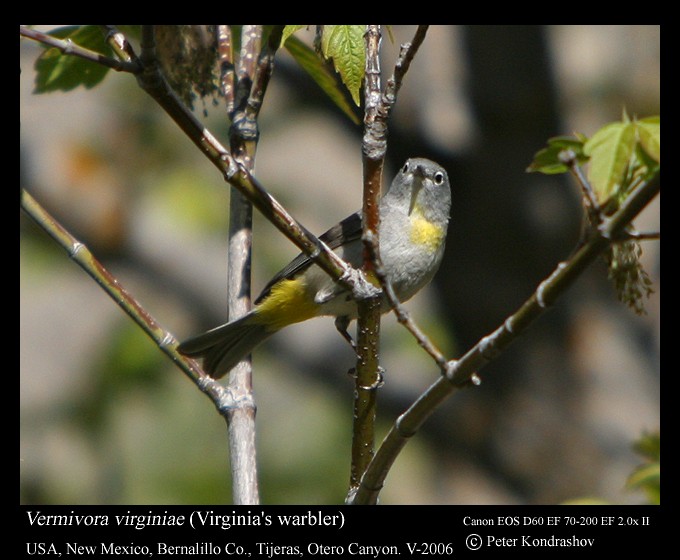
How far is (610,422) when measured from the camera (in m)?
6.16

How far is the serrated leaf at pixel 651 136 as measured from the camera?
1354 millimetres

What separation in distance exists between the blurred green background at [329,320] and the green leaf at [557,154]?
4487 millimetres

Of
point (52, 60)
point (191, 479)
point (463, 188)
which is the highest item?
point (463, 188)

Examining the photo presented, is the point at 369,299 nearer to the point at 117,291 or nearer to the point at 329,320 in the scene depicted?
the point at 117,291

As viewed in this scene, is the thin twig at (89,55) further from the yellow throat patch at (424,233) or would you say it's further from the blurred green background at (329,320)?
the blurred green background at (329,320)

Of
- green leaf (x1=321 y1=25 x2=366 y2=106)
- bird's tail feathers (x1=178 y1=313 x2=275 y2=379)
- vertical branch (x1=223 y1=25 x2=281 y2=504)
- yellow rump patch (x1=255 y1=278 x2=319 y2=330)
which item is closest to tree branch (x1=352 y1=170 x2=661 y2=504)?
vertical branch (x1=223 y1=25 x2=281 y2=504)

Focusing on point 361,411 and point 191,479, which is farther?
point 191,479

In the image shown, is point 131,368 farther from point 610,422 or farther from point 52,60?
point 52,60

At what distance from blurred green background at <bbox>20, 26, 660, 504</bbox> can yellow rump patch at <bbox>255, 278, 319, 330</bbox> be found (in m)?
3.10

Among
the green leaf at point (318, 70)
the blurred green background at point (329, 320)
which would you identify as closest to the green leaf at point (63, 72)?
the green leaf at point (318, 70)

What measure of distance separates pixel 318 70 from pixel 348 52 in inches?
17.0

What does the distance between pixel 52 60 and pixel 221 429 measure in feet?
16.3

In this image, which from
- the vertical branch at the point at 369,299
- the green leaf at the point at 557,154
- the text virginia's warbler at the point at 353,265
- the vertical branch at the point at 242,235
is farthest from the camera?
the text virginia's warbler at the point at 353,265
